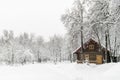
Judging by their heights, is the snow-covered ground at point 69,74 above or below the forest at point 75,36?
below

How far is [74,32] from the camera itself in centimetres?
3650

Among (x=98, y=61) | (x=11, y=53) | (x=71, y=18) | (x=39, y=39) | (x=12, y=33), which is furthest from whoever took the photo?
(x=39, y=39)

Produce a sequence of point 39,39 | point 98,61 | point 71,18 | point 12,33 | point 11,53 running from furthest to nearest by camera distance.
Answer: point 39,39 < point 12,33 < point 11,53 < point 98,61 < point 71,18

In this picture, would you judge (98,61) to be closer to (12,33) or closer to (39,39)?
(12,33)

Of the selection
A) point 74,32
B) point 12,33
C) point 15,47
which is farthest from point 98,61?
point 12,33

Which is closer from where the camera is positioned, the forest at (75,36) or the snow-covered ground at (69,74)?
the snow-covered ground at (69,74)

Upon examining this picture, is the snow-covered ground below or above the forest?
below

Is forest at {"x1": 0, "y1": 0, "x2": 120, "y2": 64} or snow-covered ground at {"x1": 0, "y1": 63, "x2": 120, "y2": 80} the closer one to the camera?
snow-covered ground at {"x1": 0, "y1": 63, "x2": 120, "y2": 80}

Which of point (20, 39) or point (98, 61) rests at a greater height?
point (20, 39)

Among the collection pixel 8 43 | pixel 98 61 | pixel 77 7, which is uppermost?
pixel 77 7

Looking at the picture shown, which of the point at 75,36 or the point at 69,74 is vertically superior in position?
the point at 75,36

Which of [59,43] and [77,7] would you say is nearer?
[77,7]

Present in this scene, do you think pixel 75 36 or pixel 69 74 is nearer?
pixel 69 74

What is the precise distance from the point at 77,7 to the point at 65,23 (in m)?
3.63
